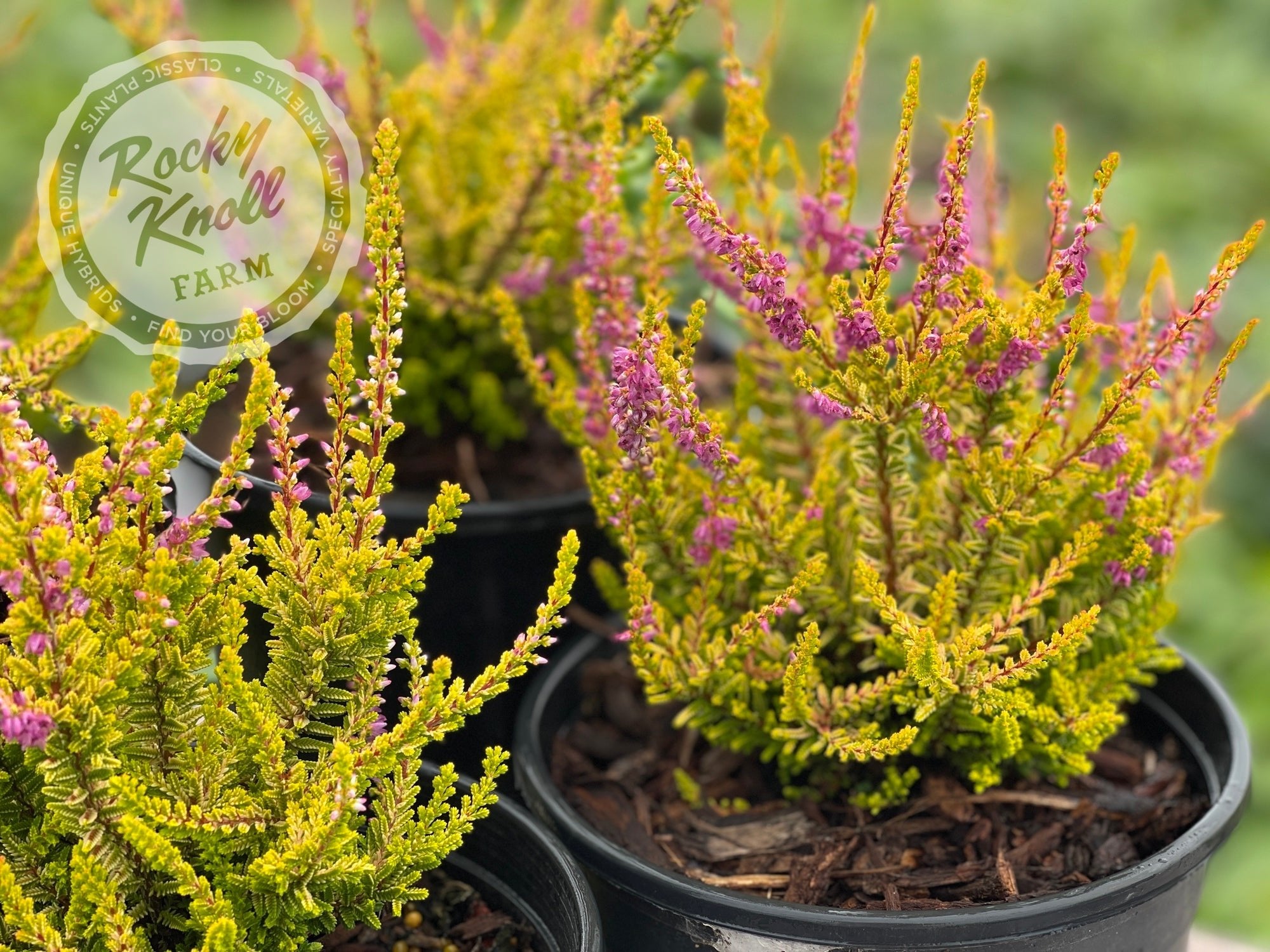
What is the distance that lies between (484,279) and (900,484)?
0.83 m

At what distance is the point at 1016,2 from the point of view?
11.8 feet

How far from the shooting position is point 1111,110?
372 centimetres

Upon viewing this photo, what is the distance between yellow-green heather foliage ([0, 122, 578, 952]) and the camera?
89 cm

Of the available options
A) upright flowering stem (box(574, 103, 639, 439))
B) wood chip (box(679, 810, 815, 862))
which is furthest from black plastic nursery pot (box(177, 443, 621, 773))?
wood chip (box(679, 810, 815, 862))

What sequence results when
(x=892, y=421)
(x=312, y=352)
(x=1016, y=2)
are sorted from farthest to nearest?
(x=1016, y=2)
(x=312, y=352)
(x=892, y=421)

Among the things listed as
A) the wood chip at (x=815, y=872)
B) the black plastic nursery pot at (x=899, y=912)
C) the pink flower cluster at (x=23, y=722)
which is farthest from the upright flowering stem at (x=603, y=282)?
the pink flower cluster at (x=23, y=722)

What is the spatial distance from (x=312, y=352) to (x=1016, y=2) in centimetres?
248

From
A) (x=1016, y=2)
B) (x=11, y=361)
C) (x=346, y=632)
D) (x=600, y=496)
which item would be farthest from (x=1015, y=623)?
(x=1016, y=2)

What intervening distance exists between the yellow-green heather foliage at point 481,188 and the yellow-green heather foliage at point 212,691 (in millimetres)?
695

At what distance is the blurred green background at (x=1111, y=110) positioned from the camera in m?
3.07

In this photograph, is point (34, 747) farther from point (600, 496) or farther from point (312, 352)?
point (312, 352)

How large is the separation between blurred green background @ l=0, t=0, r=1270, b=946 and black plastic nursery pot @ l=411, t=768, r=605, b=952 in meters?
2.01

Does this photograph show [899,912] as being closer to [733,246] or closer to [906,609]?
[906,609]

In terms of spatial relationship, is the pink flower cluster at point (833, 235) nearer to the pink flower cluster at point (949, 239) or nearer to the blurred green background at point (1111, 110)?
the pink flower cluster at point (949, 239)
